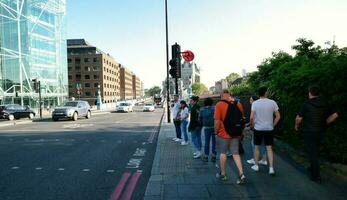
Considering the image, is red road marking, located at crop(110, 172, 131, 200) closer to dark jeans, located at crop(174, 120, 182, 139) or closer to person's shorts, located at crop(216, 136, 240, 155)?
person's shorts, located at crop(216, 136, 240, 155)

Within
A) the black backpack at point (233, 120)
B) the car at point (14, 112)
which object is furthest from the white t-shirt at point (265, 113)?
the car at point (14, 112)

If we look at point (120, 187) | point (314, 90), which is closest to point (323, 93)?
point (314, 90)

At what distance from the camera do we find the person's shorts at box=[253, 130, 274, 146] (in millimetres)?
7301

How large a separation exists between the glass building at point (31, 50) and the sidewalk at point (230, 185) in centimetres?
4545

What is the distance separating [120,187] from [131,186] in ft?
0.68

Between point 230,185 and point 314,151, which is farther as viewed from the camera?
point 314,151

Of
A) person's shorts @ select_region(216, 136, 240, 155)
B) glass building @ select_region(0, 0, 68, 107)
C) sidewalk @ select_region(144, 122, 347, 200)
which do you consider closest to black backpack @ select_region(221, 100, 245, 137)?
person's shorts @ select_region(216, 136, 240, 155)

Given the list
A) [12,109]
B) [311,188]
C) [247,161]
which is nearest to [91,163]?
[247,161]

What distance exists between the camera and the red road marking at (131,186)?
605 cm

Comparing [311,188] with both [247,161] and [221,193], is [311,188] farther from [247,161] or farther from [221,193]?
[247,161]

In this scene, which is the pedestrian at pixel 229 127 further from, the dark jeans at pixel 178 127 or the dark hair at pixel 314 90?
the dark jeans at pixel 178 127

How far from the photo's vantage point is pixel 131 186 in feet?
21.9

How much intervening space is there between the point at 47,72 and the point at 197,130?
60412 mm

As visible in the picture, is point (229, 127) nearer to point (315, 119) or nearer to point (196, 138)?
point (315, 119)
